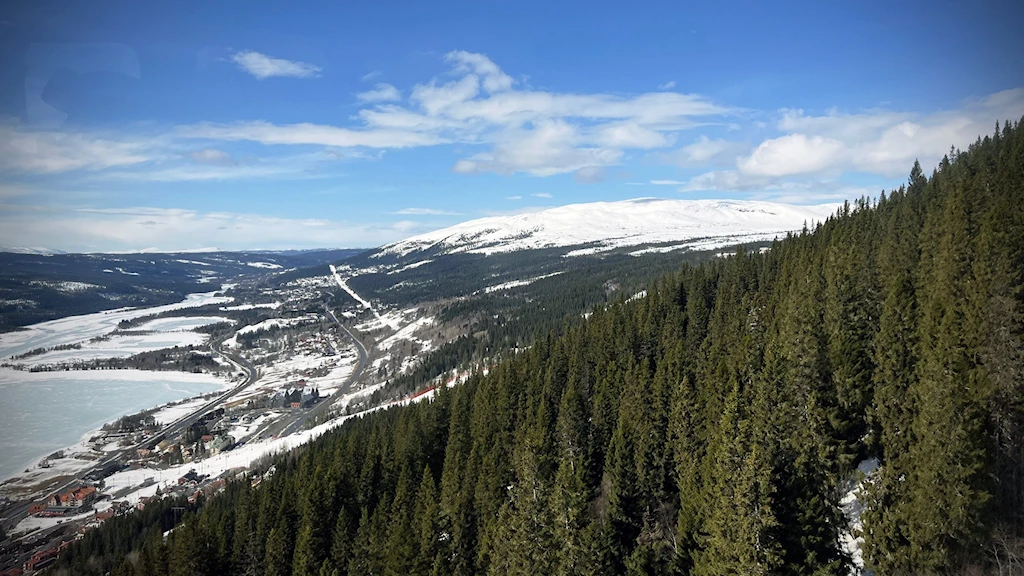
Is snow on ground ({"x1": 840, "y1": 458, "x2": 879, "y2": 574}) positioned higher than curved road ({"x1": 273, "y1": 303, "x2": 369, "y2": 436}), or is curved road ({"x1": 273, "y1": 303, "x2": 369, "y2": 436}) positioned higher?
snow on ground ({"x1": 840, "y1": 458, "x2": 879, "y2": 574})

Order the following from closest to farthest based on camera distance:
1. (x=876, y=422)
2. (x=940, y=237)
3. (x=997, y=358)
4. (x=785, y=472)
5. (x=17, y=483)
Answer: (x=785, y=472), (x=997, y=358), (x=876, y=422), (x=940, y=237), (x=17, y=483)

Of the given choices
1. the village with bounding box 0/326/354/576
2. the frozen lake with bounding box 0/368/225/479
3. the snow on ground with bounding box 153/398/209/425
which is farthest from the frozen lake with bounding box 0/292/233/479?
the village with bounding box 0/326/354/576

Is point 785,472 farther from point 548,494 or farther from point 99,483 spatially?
point 99,483

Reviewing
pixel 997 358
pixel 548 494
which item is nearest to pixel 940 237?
pixel 997 358

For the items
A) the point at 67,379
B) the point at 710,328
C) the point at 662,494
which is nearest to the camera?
the point at 662,494

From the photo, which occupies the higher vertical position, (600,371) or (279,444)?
(600,371)

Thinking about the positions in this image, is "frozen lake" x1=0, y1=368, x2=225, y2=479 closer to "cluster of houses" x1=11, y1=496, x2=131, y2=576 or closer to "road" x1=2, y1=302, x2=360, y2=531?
"road" x1=2, y1=302, x2=360, y2=531

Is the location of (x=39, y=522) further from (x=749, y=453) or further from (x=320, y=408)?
(x=749, y=453)
